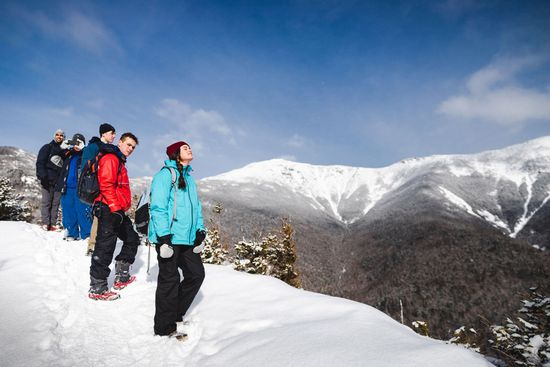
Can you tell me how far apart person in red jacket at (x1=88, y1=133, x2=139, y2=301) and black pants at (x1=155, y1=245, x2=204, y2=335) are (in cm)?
147

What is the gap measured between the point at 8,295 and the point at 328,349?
4.25 meters

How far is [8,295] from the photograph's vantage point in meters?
4.50

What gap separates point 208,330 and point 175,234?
136 cm

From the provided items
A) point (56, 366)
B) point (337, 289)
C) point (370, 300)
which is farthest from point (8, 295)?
point (337, 289)

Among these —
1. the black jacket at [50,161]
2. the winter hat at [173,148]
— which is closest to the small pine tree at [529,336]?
the winter hat at [173,148]

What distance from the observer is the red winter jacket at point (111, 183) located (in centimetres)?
565

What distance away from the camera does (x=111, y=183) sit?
5680 millimetres

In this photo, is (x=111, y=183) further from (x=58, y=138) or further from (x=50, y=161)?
(x=58, y=138)

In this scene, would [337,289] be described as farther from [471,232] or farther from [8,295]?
[8,295]

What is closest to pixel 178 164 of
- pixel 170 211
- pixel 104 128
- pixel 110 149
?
pixel 170 211

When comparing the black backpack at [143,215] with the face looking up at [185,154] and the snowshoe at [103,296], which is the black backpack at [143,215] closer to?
the face looking up at [185,154]

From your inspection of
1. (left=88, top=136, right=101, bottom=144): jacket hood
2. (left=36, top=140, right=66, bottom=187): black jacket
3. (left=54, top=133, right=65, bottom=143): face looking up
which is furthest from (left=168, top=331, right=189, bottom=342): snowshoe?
(left=54, top=133, right=65, bottom=143): face looking up

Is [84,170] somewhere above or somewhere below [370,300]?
above

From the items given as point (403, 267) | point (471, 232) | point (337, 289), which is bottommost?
point (337, 289)
